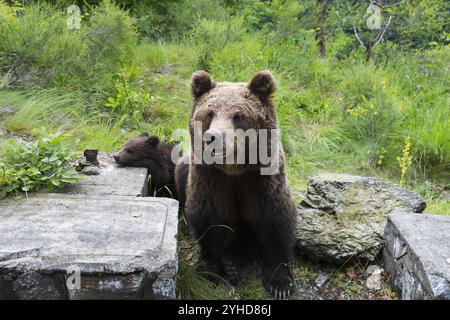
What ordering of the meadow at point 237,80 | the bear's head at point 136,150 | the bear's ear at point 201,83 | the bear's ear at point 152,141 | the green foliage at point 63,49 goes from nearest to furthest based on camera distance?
the bear's ear at point 201,83
the bear's head at point 136,150
the bear's ear at point 152,141
the meadow at point 237,80
the green foliage at point 63,49

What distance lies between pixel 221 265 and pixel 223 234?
21 centimetres

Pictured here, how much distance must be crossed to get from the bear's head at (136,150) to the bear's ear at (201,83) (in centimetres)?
139

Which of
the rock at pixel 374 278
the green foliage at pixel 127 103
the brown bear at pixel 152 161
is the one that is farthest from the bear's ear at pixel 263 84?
the green foliage at pixel 127 103

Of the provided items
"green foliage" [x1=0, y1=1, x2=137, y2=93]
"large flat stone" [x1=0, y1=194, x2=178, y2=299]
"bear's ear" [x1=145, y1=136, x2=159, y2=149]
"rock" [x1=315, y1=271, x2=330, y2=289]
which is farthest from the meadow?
"rock" [x1=315, y1=271, x2=330, y2=289]

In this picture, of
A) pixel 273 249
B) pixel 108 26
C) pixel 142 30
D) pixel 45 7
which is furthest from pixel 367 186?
pixel 142 30

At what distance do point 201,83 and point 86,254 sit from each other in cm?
140

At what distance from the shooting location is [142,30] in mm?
9422

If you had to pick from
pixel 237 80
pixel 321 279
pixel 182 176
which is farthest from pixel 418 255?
pixel 237 80

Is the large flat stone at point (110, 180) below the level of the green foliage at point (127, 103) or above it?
below

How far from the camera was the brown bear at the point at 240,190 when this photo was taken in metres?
3.25

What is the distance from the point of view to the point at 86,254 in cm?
259

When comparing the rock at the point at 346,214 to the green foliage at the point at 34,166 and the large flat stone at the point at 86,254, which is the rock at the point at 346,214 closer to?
the large flat stone at the point at 86,254

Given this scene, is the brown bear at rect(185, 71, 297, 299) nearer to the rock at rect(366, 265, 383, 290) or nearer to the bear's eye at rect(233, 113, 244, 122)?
the bear's eye at rect(233, 113, 244, 122)

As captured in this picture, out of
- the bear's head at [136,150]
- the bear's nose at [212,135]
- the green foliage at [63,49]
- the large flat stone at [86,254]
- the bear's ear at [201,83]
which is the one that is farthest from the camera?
the green foliage at [63,49]
